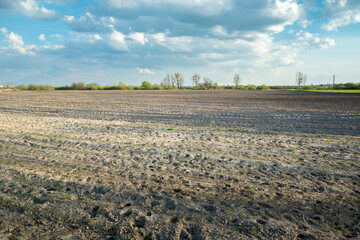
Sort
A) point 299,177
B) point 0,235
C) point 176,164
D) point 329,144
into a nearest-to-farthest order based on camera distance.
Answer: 1. point 0,235
2. point 299,177
3. point 176,164
4. point 329,144

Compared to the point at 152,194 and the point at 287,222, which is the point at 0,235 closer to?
the point at 152,194

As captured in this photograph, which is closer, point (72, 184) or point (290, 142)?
point (72, 184)

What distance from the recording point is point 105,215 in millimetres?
3572

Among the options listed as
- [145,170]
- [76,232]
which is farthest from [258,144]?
[76,232]

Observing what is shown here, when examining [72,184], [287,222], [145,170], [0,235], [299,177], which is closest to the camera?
[0,235]

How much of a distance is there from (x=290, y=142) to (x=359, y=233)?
5.22 meters

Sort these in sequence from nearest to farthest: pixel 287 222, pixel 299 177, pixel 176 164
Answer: pixel 287 222, pixel 299 177, pixel 176 164

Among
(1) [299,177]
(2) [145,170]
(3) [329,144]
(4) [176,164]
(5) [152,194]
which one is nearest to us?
(5) [152,194]

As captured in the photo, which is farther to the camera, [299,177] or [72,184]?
[299,177]

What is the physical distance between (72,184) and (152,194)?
71.9 inches

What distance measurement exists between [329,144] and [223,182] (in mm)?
5433

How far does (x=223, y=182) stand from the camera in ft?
15.8

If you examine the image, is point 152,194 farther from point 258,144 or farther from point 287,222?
point 258,144

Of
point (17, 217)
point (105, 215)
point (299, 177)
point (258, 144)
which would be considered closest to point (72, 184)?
point (17, 217)
